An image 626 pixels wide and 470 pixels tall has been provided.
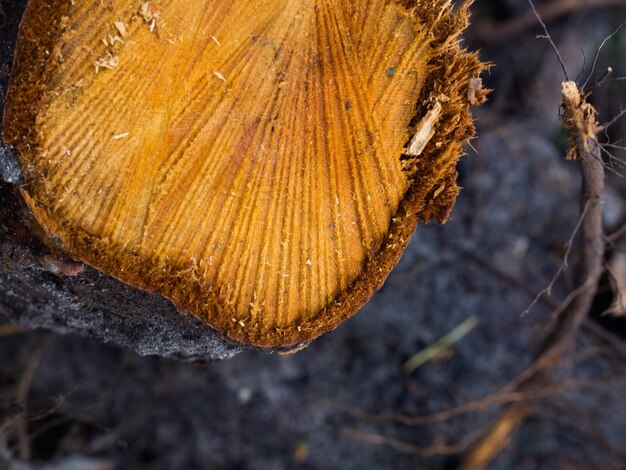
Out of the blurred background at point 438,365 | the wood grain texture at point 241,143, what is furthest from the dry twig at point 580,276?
the wood grain texture at point 241,143

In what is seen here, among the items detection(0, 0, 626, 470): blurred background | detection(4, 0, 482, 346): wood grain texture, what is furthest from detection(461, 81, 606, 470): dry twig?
detection(4, 0, 482, 346): wood grain texture

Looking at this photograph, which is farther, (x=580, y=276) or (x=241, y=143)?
(x=580, y=276)

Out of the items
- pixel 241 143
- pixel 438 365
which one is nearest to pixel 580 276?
pixel 438 365

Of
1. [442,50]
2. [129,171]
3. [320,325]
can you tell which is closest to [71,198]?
[129,171]

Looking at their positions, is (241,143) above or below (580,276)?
above

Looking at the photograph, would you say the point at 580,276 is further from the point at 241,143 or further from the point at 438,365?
the point at 241,143

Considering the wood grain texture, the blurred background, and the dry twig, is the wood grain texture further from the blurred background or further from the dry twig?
the blurred background
